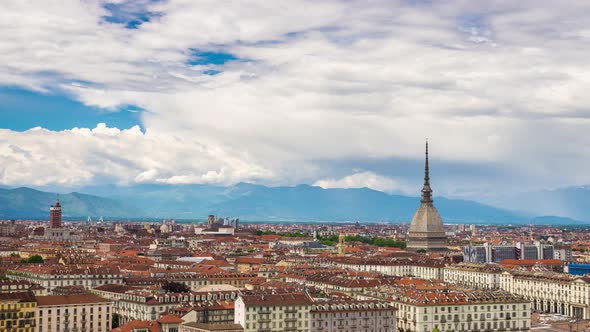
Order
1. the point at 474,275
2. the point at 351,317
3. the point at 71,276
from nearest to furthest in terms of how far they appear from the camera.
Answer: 1. the point at 351,317
2. the point at 71,276
3. the point at 474,275

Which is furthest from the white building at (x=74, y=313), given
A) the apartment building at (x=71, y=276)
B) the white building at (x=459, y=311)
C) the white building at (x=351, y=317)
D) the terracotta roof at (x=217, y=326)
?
the white building at (x=459, y=311)

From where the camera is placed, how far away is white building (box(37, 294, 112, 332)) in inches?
3831

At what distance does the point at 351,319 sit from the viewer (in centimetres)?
9419

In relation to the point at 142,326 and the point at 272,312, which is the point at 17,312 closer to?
the point at 142,326

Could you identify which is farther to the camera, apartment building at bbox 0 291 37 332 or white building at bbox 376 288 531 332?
white building at bbox 376 288 531 332

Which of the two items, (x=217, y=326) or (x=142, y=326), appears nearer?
(x=217, y=326)

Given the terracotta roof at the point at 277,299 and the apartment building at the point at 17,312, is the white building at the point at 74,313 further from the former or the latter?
the terracotta roof at the point at 277,299

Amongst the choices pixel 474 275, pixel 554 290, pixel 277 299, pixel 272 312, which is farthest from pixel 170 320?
pixel 474 275

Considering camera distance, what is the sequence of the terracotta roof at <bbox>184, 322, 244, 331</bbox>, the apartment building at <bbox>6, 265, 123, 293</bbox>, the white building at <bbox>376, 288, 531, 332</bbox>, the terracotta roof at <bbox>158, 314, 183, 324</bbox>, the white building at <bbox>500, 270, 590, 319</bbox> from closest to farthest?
1. the terracotta roof at <bbox>184, 322, 244, 331</bbox>
2. the terracotta roof at <bbox>158, 314, 183, 324</bbox>
3. the white building at <bbox>376, 288, 531, 332</bbox>
4. the white building at <bbox>500, 270, 590, 319</bbox>
5. the apartment building at <bbox>6, 265, 123, 293</bbox>

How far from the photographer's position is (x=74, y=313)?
100 m

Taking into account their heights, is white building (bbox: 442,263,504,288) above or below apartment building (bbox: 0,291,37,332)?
above

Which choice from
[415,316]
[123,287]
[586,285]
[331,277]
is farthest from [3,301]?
[586,285]

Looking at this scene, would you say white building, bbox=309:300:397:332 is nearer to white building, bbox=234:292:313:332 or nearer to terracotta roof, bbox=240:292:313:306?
white building, bbox=234:292:313:332

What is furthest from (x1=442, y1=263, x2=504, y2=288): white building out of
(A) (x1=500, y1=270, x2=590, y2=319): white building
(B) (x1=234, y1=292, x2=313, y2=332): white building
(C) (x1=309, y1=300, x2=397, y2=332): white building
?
(B) (x1=234, y1=292, x2=313, y2=332): white building
